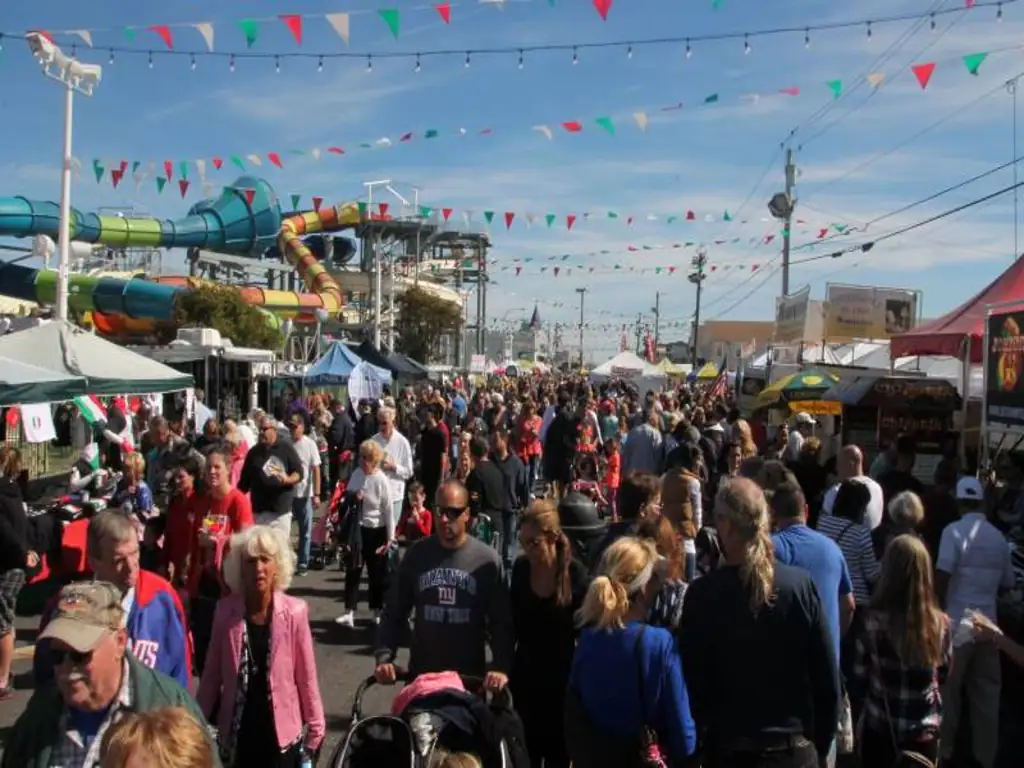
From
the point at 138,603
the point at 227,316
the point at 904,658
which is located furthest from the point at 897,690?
the point at 227,316

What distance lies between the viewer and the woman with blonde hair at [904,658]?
4.11 m

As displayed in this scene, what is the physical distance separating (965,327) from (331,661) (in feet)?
26.5

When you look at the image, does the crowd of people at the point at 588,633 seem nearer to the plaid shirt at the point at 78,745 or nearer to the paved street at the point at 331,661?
the plaid shirt at the point at 78,745

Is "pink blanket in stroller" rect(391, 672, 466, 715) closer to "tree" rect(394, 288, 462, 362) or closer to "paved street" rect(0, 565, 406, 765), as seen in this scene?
"paved street" rect(0, 565, 406, 765)

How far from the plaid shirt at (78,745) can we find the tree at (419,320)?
45.3 m

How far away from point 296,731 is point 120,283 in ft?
106

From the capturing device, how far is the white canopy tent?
124 ft

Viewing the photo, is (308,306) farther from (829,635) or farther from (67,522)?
(829,635)

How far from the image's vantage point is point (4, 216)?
3656cm

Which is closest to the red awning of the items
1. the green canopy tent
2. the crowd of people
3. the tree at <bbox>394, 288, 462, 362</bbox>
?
the crowd of people

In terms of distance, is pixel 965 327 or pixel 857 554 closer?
pixel 857 554

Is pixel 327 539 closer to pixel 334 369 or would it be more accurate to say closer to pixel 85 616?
pixel 85 616

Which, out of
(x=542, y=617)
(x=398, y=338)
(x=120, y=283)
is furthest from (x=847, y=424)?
(x=398, y=338)

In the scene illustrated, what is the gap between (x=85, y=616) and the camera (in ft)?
8.79
